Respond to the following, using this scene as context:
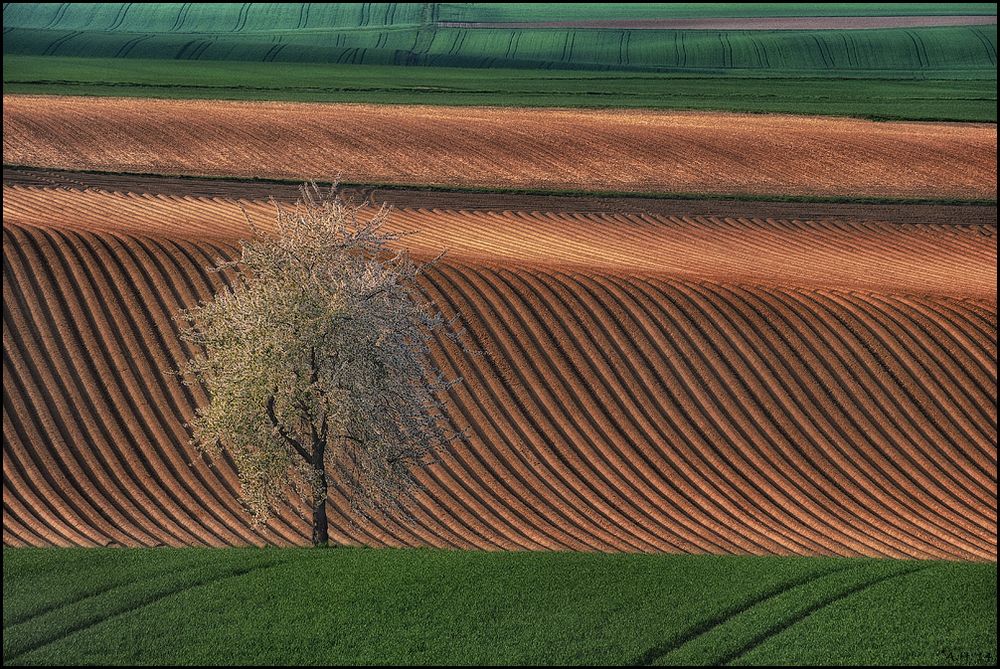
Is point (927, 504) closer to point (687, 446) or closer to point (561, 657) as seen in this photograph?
point (687, 446)

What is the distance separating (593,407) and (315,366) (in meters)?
8.64

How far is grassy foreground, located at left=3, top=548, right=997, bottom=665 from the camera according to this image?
39.2 ft

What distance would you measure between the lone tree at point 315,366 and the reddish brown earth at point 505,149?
945 inches

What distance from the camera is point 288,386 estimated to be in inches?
649

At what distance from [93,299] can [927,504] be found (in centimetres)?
1715

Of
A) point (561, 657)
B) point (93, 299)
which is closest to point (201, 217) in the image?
point (93, 299)

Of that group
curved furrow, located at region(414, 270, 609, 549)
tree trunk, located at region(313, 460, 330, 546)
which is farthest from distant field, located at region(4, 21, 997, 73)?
tree trunk, located at region(313, 460, 330, 546)

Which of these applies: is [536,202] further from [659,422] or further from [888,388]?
A: [659,422]

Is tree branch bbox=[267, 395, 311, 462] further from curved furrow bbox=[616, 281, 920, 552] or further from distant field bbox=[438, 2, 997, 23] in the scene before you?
distant field bbox=[438, 2, 997, 23]

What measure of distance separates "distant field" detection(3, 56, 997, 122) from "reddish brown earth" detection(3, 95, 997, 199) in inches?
266

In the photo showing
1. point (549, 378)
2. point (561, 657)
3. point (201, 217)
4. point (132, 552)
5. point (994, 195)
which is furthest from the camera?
point (994, 195)

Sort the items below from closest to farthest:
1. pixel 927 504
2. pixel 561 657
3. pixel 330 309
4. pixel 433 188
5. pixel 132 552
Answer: pixel 561 657 → pixel 132 552 → pixel 330 309 → pixel 927 504 → pixel 433 188

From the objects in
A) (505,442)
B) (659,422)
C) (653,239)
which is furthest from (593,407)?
(653,239)

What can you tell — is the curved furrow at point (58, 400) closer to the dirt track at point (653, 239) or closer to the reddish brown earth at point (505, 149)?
the dirt track at point (653, 239)
